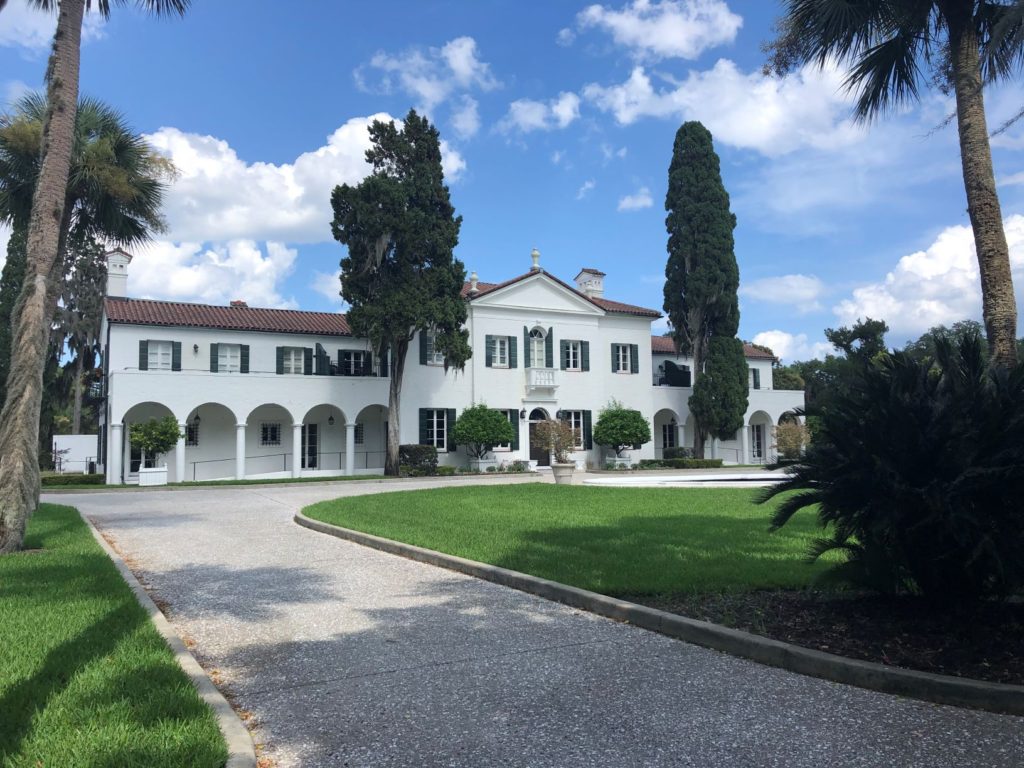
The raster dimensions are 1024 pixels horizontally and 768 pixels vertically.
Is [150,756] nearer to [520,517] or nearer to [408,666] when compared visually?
[408,666]

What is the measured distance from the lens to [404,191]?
30297 mm

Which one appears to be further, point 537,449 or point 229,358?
point 537,449

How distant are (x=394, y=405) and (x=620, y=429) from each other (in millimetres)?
10671

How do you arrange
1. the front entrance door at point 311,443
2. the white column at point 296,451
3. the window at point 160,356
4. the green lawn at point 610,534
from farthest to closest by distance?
the front entrance door at point 311,443 → the white column at point 296,451 → the window at point 160,356 → the green lawn at point 610,534

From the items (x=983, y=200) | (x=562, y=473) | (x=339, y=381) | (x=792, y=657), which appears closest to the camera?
(x=792, y=657)

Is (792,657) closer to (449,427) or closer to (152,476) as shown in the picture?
(152,476)

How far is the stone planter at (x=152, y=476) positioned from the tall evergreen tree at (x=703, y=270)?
23878mm

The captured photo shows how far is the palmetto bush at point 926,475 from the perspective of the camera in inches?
186

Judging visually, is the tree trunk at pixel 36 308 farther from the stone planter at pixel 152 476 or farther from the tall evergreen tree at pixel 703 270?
the tall evergreen tree at pixel 703 270

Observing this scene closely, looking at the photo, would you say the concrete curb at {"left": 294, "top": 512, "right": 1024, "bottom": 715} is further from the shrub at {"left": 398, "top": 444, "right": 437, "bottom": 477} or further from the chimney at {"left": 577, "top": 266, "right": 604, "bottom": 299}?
the chimney at {"left": 577, "top": 266, "right": 604, "bottom": 299}

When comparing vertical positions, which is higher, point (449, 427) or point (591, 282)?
point (591, 282)

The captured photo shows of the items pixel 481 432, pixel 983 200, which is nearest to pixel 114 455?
pixel 481 432

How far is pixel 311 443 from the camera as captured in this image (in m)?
33.5

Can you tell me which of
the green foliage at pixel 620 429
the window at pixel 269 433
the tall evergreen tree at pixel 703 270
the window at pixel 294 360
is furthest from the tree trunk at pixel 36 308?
the tall evergreen tree at pixel 703 270
